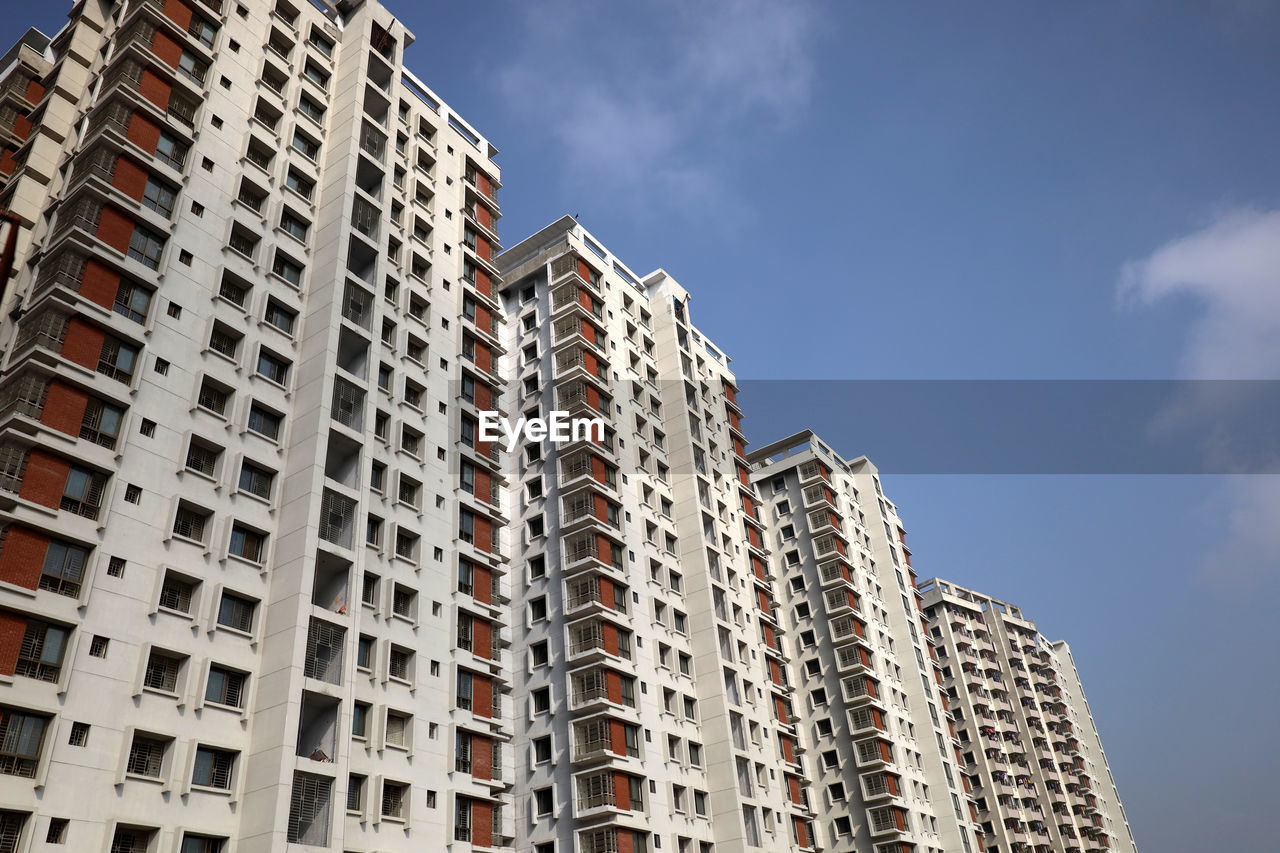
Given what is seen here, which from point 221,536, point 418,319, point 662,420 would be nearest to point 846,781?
point 662,420

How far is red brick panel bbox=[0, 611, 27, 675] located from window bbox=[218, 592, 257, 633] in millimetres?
6408

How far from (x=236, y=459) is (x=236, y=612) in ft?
18.8

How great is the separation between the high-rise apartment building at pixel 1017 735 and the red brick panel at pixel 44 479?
299 feet

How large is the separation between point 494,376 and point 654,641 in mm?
17771

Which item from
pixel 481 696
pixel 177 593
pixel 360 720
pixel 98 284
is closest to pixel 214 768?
pixel 360 720

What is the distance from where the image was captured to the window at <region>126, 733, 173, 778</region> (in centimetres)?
2869

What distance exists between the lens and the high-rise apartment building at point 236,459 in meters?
29.0

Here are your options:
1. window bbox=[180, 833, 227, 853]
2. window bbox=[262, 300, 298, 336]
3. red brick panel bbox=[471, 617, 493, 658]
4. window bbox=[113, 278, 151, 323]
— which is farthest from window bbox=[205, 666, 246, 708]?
window bbox=[262, 300, 298, 336]

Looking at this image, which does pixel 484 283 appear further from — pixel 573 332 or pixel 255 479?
pixel 255 479

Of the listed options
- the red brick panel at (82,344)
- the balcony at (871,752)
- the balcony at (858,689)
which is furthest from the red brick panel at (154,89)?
the balcony at (871,752)

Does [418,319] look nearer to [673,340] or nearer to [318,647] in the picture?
[318,647]

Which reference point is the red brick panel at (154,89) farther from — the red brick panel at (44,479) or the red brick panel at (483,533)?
the red brick panel at (483,533)

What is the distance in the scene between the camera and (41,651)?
91.1ft

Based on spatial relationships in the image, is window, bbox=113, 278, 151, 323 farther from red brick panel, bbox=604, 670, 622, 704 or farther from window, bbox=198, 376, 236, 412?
red brick panel, bbox=604, 670, 622, 704
